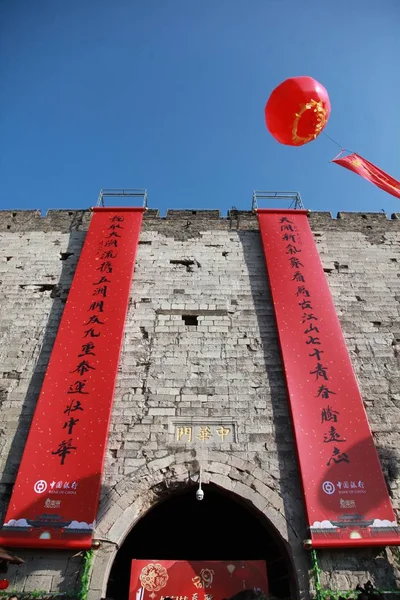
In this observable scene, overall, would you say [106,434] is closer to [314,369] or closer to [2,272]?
[314,369]

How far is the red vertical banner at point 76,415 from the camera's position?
16.3 ft

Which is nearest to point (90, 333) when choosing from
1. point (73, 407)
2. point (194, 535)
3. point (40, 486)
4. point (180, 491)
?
point (73, 407)

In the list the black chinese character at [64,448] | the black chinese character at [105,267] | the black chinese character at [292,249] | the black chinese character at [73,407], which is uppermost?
the black chinese character at [292,249]

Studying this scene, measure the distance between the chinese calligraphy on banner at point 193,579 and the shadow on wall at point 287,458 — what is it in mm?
816

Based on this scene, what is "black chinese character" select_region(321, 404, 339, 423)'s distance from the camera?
5.84 meters

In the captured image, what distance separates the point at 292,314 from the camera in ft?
23.2

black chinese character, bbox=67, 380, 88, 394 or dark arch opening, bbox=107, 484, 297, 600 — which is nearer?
black chinese character, bbox=67, 380, 88, 394

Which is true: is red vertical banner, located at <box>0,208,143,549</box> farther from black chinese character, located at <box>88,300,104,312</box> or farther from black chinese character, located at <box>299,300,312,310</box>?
black chinese character, located at <box>299,300,312,310</box>

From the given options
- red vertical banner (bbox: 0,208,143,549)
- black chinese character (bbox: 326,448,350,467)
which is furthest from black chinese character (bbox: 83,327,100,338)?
black chinese character (bbox: 326,448,350,467)

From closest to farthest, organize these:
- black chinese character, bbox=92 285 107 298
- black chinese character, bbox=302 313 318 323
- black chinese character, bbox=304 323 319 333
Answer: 1. black chinese character, bbox=304 323 319 333
2. black chinese character, bbox=302 313 318 323
3. black chinese character, bbox=92 285 107 298

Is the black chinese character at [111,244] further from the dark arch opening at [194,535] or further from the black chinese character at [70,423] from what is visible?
the dark arch opening at [194,535]

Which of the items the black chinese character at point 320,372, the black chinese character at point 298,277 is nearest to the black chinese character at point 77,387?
the black chinese character at point 320,372

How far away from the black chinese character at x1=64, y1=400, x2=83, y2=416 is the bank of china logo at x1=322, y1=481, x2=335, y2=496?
3.48 meters

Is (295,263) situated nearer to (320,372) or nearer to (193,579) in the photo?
(320,372)
